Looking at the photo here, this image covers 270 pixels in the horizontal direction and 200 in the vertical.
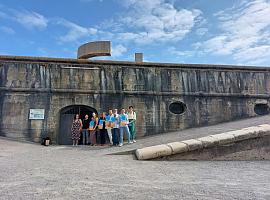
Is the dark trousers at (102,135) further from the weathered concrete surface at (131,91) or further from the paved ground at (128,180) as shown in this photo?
the paved ground at (128,180)

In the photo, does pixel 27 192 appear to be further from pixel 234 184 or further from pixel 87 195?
pixel 234 184

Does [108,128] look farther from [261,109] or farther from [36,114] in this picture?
[261,109]

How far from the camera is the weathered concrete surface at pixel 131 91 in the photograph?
10742 millimetres

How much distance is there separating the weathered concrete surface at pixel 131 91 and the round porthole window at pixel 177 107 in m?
0.20

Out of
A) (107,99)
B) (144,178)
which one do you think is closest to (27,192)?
(144,178)

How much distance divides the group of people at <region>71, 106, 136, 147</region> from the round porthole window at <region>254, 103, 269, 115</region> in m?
7.36

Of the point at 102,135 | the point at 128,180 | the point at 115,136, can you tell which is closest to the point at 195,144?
the point at 128,180

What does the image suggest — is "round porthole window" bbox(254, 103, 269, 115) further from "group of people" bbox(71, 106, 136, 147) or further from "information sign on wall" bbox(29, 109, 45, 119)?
"information sign on wall" bbox(29, 109, 45, 119)

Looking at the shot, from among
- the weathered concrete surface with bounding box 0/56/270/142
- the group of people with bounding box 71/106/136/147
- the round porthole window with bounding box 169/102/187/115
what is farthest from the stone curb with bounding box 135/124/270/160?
the round porthole window with bounding box 169/102/187/115

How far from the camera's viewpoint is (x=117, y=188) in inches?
148

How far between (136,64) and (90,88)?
2.60 meters

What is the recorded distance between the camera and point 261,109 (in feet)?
42.7

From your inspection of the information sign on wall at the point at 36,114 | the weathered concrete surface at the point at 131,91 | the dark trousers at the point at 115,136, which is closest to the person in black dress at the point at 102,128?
the dark trousers at the point at 115,136

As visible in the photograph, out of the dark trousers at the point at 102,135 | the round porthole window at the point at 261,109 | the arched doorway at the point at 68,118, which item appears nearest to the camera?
the dark trousers at the point at 102,135
